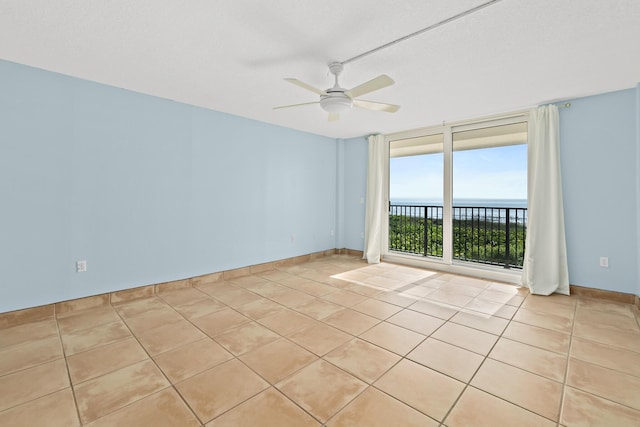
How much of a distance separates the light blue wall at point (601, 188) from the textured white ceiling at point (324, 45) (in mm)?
304

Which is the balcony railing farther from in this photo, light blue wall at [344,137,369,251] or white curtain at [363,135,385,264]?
light blue wall at [344,137,369,251]

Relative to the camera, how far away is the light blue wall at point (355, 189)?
5.59 m

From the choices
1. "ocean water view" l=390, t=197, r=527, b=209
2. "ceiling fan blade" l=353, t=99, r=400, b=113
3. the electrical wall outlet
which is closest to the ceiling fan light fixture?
"ceiling fan blade" l=353, t=99, r=400, b=113

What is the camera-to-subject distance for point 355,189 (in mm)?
5727

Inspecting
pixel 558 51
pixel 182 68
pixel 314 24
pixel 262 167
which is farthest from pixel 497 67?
pixel 262 167

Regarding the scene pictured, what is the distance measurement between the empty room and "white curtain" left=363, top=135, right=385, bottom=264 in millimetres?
563

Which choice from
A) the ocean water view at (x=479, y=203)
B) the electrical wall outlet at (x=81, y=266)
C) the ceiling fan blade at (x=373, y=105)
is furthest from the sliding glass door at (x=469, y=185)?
the electrical wall outlet at (x=81, y=266)

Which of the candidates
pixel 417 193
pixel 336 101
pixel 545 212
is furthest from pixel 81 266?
pixel 545 212

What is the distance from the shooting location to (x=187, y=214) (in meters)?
3.69

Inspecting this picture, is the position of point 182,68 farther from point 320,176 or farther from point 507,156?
point 507,156

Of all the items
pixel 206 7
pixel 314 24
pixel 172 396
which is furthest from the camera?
pixel 314 24

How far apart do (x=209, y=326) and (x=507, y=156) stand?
15.7 ft

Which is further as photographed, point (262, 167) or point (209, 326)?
point (262, 167)

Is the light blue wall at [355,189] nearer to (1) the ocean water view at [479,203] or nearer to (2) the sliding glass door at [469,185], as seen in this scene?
(2) the sliding glass door at [469,185]
